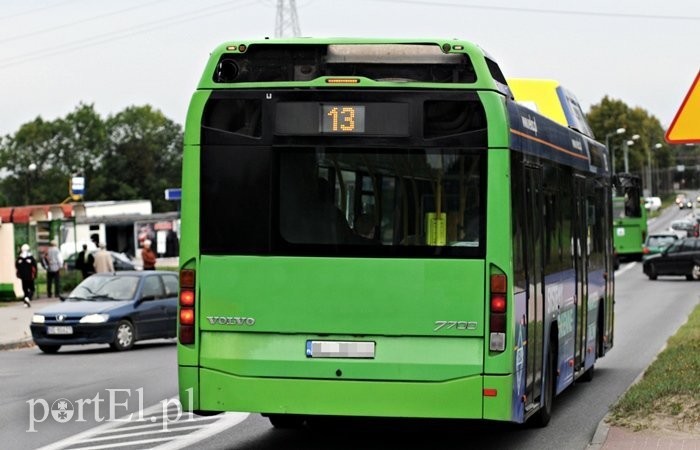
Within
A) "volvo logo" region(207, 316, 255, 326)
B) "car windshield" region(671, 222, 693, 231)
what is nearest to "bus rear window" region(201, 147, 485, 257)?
"volvo logo" region(207, 316, 255, 326)

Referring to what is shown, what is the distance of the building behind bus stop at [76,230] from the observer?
4259cm

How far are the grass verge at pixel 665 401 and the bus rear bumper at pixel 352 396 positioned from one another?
239 centimetres

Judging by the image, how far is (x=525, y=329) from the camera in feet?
37.1

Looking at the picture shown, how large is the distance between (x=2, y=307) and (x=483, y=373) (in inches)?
1239

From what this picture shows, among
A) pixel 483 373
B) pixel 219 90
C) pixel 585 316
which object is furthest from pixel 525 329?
pixel 585 316

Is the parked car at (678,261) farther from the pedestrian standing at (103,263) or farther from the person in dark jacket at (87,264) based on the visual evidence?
the pedestrian standing at (103,263)

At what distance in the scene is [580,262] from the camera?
1554 cm

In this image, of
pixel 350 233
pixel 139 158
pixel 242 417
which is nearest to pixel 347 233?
pixel 350 233

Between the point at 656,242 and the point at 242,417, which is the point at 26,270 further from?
the point at 656,242

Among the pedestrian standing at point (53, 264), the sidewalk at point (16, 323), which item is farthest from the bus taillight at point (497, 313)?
the pedestrian standing at point (53, 264)

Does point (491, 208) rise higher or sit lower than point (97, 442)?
higher

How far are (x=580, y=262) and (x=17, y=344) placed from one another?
1450cm

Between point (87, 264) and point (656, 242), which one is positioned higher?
point (656, 242)

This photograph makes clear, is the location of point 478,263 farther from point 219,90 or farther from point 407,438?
point 407,438
